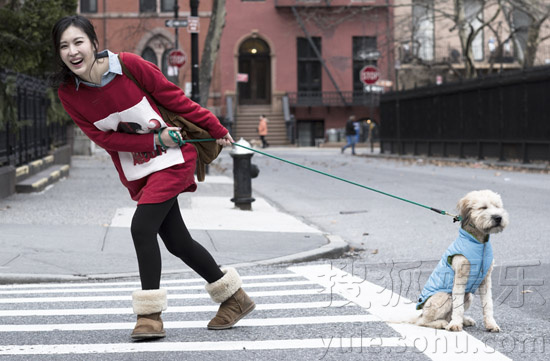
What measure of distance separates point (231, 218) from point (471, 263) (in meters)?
7.81

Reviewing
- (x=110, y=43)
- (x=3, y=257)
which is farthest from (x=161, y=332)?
(x=110, y=43)

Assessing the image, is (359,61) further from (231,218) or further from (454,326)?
(454,326)

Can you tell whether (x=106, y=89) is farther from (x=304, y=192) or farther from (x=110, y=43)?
(x=110, y=43)

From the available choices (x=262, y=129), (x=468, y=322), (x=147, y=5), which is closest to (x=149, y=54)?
(x=147, y=5)

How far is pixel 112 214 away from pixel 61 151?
11979 millimetres

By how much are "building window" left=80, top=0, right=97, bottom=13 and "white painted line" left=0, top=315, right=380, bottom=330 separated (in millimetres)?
47607

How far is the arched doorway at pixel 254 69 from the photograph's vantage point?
5250 cm

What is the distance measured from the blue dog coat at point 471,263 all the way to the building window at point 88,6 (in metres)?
48.5

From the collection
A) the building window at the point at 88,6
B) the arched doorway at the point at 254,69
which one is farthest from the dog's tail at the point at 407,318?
the building window at the point at 88,6

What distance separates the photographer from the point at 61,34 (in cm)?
515

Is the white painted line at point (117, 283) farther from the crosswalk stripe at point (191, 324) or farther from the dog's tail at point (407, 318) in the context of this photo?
the dog's tail at point (407, 318)

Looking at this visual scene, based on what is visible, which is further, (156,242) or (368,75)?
(368,75)

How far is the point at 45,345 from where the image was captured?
5219mm

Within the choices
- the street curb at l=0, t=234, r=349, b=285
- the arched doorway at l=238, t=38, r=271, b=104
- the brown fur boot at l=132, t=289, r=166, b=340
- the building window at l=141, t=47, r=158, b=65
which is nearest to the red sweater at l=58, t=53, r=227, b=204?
the brown fur boot at l=132, t=289, r=166, b=340
